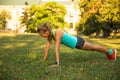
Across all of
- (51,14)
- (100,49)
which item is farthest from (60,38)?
(51,14)

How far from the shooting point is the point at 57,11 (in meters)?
82.8

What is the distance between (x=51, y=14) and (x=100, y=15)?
3410 centimetres

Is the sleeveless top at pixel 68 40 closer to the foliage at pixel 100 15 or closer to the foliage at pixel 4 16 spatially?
the foliage at pixel 100 15

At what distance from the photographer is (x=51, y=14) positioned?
81.3m

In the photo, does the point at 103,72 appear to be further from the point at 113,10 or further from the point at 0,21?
the point at 0,21

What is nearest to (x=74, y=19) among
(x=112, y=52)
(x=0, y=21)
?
(x=0, y=21)

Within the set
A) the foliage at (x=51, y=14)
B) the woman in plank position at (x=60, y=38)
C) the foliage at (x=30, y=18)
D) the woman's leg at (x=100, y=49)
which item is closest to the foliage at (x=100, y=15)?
the foliage at (x=51, y=14)

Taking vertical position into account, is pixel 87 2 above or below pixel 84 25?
above

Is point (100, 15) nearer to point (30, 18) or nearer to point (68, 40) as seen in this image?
point (68, 40)

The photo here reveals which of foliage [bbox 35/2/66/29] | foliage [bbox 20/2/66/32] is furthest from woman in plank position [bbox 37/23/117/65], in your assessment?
foliage [bbox 35/2/66/29]

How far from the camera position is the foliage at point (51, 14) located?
3162 inches

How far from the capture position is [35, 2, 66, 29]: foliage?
80.3 meters

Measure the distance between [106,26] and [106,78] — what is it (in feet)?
135

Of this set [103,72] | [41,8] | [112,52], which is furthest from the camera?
[41,8]
